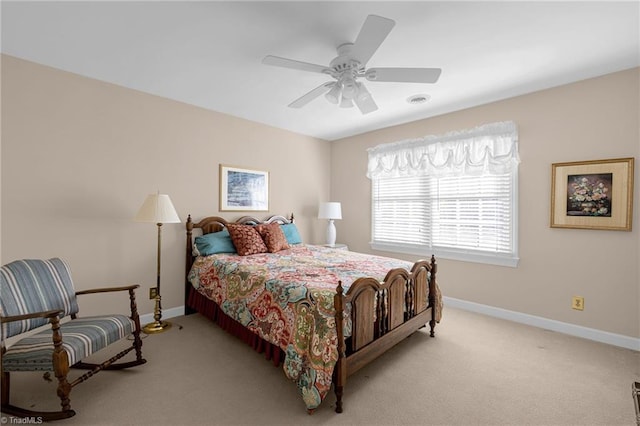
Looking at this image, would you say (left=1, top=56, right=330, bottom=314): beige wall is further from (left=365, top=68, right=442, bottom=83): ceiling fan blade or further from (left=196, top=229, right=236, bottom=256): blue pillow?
(left=365, top=68, right=442, bottom=83): ceiling fan blade

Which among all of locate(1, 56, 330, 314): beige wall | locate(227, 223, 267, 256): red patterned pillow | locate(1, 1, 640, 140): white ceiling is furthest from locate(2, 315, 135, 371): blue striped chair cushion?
locate(1, 1, 640, 140): white ceiling

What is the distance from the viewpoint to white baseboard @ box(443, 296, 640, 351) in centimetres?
273

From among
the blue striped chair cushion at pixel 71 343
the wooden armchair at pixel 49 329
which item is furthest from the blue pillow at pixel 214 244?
the blue striped chair cushion at pixel 71 343

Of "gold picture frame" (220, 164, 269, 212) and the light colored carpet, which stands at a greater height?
"gold picture frame" (220, 164, 269, 212)

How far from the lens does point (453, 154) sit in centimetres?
379

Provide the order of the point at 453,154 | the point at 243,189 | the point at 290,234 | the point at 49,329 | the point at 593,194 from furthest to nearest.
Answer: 1. the point at 290,234
2. the point at 243,189
3. the point at 453,154
4. the point at 593,194
5. the point at 49,329

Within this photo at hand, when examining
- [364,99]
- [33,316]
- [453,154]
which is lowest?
[33,316]

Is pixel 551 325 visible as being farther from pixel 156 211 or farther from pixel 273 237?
pixel 156 211

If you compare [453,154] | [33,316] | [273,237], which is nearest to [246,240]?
[273,237]

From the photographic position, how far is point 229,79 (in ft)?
9.53

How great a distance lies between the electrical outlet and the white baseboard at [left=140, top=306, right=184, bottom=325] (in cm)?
426

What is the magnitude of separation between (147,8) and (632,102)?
4003 mm

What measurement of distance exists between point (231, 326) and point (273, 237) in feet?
3.93

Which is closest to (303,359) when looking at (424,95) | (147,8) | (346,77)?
(346,77)
